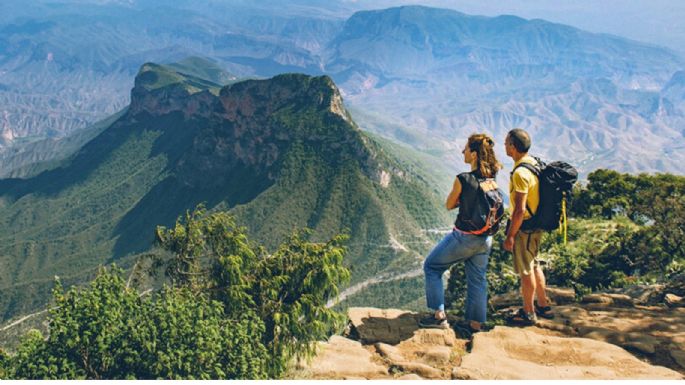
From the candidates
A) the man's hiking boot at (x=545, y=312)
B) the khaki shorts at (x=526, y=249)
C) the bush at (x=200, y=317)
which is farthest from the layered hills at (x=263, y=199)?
the khaki shorts at (x=526, y=249)

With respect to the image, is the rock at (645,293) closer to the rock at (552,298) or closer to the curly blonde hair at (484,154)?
the rock at (552,298)

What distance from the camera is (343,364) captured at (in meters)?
11.9

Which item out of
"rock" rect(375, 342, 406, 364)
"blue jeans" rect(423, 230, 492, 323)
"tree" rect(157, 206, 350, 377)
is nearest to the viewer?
"tree" rect(157, 206, 350, 377)

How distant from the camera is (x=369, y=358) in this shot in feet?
40.3

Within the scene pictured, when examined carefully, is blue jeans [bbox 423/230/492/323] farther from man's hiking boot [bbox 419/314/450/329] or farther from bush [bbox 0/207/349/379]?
bush [bbox 0/207/349/379]

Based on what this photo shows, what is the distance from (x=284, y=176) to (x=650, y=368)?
133m

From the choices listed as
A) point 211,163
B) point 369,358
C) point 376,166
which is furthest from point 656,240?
point 211,163

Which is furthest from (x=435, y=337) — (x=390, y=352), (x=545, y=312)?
(x=545, y=312)

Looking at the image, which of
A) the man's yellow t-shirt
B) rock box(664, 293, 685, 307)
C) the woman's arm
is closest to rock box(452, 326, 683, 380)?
the man's yellow t-shirt

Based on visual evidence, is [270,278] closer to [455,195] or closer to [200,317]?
[200,317]

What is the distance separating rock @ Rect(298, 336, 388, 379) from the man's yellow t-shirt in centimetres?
523

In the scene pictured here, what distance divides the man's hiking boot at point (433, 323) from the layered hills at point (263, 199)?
98216 mm

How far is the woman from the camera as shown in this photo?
456 inches
